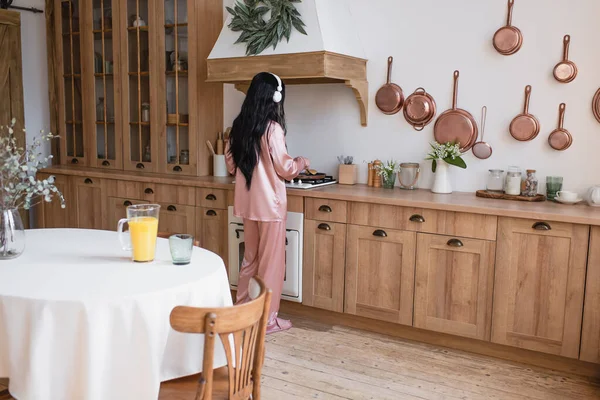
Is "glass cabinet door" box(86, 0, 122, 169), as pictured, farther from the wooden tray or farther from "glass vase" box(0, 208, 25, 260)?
the wooden tray

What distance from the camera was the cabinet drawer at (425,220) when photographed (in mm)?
3125

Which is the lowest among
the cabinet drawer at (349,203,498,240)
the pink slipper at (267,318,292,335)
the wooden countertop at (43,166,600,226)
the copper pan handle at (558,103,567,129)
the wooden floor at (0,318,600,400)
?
the wooden floor at (0,318,600,400)

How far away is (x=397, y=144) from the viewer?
3.91m

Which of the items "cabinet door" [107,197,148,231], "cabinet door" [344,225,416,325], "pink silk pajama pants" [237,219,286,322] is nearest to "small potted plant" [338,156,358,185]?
"cabinet door" [344,225,416,325]

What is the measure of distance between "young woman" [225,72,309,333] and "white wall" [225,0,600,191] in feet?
2.44

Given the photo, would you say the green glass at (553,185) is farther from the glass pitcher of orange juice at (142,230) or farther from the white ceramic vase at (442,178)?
the glass pitcher of orange juice at (142,230)

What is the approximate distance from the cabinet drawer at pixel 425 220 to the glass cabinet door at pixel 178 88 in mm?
1512

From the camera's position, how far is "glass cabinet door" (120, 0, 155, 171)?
14.8ft

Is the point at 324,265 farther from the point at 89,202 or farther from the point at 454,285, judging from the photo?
the point at 89,202

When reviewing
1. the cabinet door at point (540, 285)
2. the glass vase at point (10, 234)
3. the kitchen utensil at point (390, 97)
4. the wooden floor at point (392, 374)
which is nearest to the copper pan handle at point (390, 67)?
the kitchen utensil at point (390, 97)

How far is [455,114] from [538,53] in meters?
0.57

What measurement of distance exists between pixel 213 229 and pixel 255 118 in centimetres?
103

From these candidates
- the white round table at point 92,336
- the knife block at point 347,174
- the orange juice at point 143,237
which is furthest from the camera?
the knife block at point 347,174

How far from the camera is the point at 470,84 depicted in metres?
3.63
